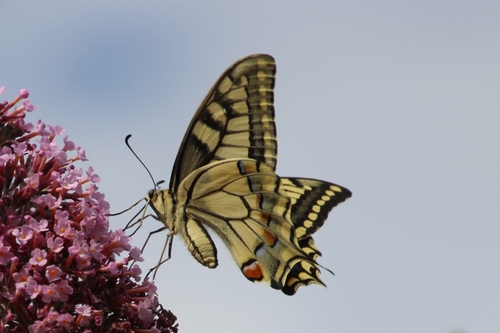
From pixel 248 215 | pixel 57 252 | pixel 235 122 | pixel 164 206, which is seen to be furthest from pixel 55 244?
pixel 235 122

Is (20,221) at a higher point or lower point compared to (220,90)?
lower

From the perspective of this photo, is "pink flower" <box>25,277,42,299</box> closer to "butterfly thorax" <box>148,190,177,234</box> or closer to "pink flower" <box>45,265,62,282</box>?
"pink flower" <box>45,265,62,282</box>

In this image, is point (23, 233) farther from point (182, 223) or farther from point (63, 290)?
point (182, 223)

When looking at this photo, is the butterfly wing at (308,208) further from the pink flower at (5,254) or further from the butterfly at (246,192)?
the pink flower at (5,254)

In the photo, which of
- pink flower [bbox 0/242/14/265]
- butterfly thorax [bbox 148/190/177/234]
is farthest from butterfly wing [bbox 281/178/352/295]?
pink flower [bbox 0/242/14/265]

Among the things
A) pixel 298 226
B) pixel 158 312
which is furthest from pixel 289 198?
pixel 158 312

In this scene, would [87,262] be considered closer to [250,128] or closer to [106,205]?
[106,205]
